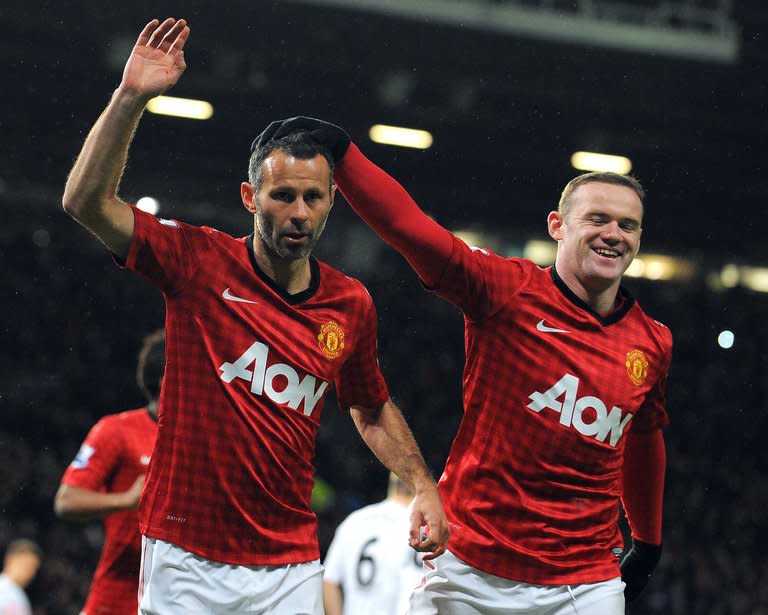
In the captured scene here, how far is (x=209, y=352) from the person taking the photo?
2.99 metres

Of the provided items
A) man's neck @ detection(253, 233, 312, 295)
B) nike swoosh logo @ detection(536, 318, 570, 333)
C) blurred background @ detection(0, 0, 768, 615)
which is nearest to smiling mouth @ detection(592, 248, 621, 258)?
nike swoosh logo @ detection(536, 318, 570, 333)

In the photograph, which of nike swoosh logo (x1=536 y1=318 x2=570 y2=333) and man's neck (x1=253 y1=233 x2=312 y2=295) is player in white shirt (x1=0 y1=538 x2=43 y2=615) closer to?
man's neck (x1=253 y1=233 x2=312 y2=295)

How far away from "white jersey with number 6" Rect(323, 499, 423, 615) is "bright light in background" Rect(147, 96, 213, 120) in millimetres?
10599

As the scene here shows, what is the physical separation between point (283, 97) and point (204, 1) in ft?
7.98

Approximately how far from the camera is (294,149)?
10.2ft

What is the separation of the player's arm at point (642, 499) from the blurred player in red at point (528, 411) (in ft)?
0.98

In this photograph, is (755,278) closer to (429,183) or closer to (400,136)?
(429,183)

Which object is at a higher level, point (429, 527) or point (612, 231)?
point (612, 231)

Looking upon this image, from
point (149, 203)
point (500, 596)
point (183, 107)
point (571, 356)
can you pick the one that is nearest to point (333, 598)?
point (500, 596)

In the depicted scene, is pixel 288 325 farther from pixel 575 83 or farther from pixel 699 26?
pixel 699 26

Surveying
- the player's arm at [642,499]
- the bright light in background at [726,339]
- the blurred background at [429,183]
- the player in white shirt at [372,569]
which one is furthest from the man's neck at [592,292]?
→ the bright light in background at [726,339]

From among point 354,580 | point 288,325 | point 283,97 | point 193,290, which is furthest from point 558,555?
point 283,97

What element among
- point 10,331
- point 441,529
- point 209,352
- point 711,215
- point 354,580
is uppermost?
point 711,215

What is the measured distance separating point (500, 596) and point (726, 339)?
1442 centimetres
